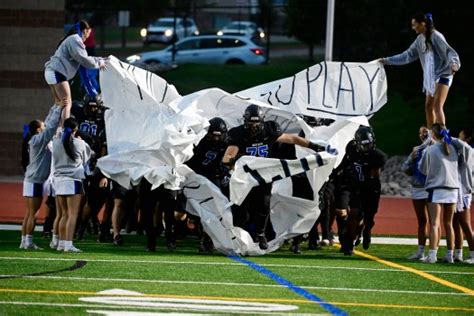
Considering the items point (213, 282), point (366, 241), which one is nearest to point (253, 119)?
point (366, 241)

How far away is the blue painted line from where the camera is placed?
36.8 ft

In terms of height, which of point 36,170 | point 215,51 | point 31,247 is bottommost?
point 31,247

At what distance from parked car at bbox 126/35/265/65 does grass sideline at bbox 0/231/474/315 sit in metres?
29.1

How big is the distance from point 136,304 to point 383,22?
2673 cm

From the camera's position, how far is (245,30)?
2047 inches

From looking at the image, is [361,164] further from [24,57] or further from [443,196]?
[24,57]

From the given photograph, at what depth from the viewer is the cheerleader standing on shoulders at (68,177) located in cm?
1562

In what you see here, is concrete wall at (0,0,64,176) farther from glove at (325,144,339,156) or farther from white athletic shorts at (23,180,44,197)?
glove at (325,144,339,156)

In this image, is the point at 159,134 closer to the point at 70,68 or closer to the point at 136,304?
the point at 70,68

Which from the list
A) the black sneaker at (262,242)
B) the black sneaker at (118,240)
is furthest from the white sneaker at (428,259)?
the black sneaker at (118,240)

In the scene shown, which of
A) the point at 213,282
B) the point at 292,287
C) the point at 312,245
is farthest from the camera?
the point at 312,245

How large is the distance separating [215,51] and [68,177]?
3056 centimetres

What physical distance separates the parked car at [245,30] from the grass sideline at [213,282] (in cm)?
3285

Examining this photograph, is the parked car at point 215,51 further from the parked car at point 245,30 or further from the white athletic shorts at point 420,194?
the white athletic shorts at point 420,194
